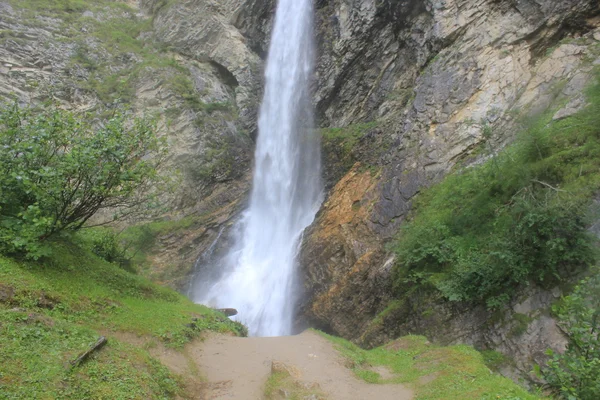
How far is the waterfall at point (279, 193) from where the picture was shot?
17.6 m

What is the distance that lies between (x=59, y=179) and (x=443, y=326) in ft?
29.8

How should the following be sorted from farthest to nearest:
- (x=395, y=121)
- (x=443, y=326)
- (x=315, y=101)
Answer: (x=315, y=101) < (x=395, y=121) < (x=443, y=326)

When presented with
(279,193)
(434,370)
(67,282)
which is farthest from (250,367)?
(279,193)

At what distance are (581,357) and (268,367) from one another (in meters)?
5.21

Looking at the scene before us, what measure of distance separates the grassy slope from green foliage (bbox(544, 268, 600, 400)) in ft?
17.3

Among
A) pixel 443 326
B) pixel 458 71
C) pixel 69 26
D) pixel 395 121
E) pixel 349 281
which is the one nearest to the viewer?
pixel 443 326

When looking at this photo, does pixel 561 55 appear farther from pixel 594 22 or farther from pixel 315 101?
pixel 315 101

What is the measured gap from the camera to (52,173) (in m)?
7.38

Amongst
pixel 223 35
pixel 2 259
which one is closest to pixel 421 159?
pixel 2 259

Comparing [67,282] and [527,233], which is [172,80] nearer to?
[67,282]

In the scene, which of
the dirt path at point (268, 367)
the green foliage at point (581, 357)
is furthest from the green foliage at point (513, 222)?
the dirt path at point (268, 367)

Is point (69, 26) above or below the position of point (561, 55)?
above

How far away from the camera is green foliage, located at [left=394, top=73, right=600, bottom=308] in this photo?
821 centimetres

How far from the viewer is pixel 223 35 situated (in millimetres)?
30578
